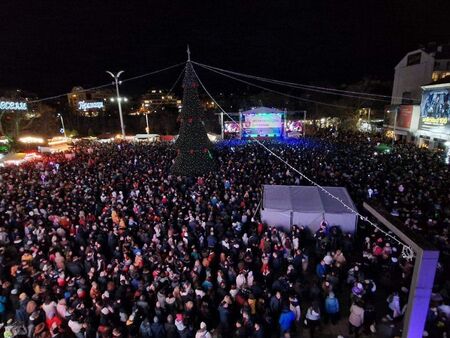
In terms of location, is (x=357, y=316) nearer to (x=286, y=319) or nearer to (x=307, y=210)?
(x=286, y=319)

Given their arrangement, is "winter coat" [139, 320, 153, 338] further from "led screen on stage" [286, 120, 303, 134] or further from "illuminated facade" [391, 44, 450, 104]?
"illuminated facade" [391, 44, 450, 104]

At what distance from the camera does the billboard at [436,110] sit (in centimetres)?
2200

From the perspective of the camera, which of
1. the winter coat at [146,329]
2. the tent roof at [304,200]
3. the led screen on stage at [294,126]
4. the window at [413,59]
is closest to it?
the winter coat at [146,329]

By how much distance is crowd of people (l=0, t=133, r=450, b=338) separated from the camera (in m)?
5.79

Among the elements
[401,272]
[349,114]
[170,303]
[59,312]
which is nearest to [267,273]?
[170,303]

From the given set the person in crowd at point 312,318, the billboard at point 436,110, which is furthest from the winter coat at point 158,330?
the billboard at point 436,110

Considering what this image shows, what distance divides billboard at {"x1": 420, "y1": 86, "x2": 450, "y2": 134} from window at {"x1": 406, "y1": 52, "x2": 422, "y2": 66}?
9.50m

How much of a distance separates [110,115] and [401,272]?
177 feet

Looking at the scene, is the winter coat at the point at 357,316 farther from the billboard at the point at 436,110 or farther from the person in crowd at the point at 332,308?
the billboard at the point at 436,110

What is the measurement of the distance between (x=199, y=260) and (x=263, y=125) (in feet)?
86.9

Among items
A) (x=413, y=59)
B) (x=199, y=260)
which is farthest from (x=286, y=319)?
(x=413, y=59)

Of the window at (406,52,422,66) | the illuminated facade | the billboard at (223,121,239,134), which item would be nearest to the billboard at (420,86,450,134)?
the illuminated facade

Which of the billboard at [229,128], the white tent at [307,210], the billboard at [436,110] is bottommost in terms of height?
the white tent at [307,210]

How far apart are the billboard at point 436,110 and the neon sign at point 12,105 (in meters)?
38.9
